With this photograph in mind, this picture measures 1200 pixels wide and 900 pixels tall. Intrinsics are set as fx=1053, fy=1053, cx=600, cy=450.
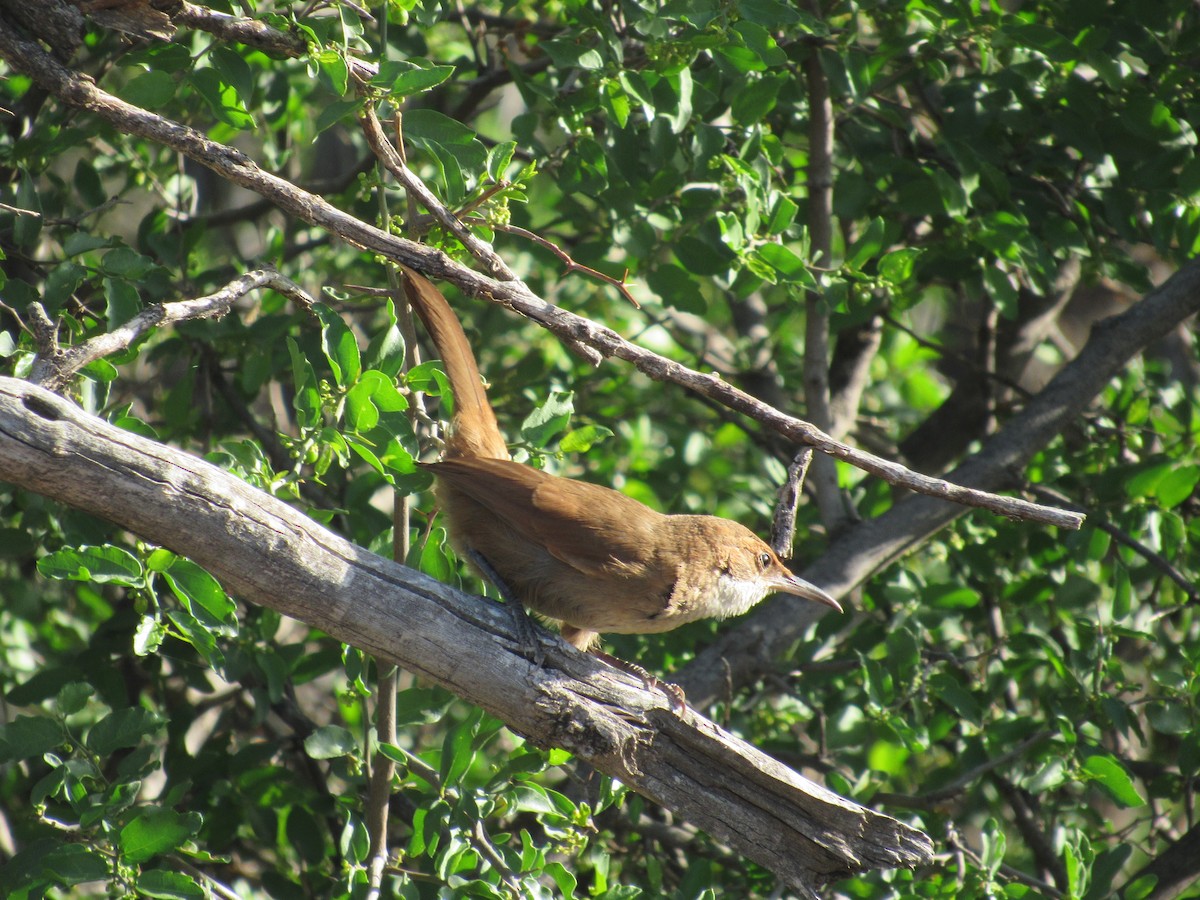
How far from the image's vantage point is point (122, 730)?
9.89ft

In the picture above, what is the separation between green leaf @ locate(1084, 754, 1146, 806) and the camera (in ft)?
11.0

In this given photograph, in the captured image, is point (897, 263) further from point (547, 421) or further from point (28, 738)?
point (28, 738)

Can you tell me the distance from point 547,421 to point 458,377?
31 cm

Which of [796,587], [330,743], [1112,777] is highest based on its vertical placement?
[796,587]

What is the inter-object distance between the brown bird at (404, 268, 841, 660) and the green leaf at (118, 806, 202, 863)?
111 centimetres

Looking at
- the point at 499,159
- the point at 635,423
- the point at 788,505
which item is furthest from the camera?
the point at 635,423

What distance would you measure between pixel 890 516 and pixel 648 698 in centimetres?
179

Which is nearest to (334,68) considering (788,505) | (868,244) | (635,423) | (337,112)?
(337,112)

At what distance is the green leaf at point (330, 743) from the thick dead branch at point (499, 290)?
4.73ft

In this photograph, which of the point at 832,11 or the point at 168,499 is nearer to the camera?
the point at 168,499

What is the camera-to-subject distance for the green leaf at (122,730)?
3.01m

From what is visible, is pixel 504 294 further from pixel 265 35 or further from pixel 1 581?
pixel 1 581

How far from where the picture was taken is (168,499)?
7.66ft

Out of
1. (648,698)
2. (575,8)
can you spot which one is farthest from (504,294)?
(575,8)
